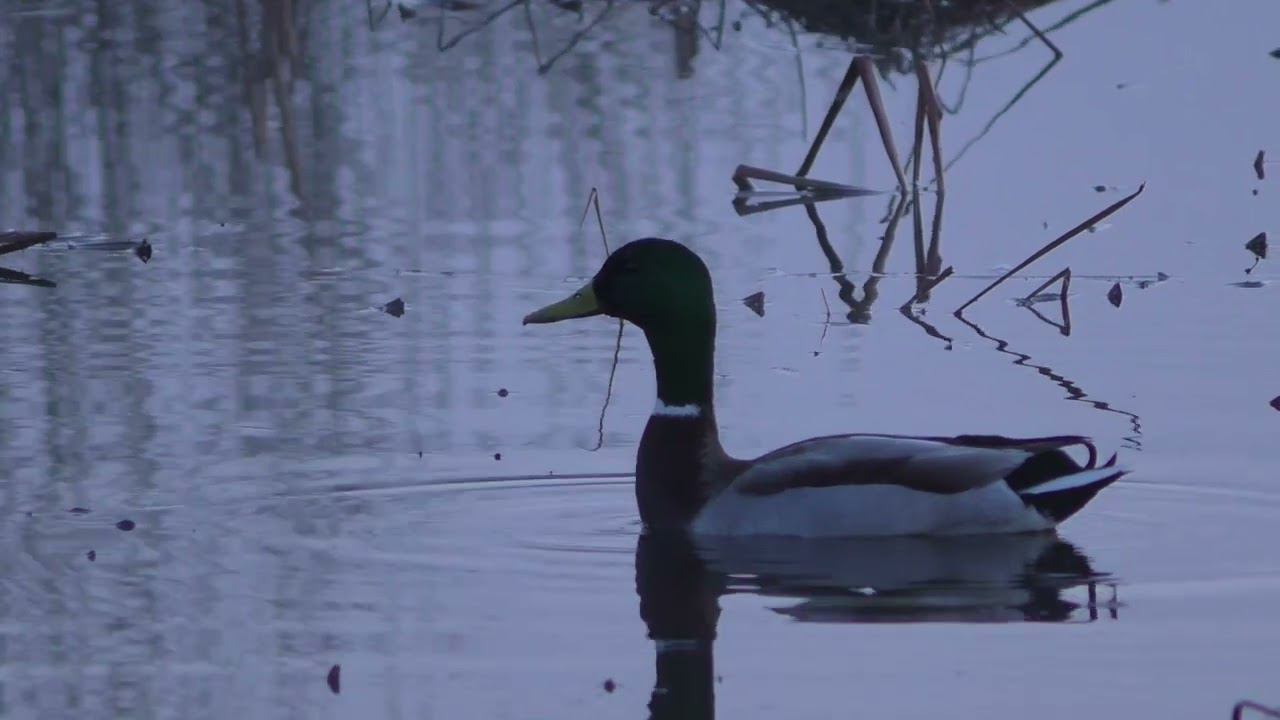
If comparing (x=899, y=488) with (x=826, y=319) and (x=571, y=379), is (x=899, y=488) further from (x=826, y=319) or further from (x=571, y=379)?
(x=826, y=319)

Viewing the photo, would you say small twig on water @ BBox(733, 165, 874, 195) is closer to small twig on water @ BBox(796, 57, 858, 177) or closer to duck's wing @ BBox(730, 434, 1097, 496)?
small twig on water @ BBox(796, 57, 858, 177)

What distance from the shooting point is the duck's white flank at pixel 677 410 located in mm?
6926

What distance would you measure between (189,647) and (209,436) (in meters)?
2.03

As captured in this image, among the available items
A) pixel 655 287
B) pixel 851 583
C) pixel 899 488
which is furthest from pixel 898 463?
pixel 655 287

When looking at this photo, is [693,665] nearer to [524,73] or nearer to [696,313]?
[696,313]

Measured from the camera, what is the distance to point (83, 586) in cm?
579

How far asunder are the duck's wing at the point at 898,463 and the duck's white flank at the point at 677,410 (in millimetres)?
377

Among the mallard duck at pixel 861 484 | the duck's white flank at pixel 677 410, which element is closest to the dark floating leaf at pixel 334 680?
the mallard duck at pixel 861 484

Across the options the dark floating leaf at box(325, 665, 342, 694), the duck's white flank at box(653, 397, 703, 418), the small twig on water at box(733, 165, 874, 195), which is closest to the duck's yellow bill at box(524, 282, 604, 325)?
the duck's white flank at box(653, 397, 703, 418)

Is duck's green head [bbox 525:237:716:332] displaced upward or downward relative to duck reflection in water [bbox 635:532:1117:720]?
upward

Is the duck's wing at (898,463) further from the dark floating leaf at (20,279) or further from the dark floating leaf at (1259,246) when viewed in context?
the dark floating leaf at (20,279)

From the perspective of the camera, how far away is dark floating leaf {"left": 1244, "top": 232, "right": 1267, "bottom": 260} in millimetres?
9747

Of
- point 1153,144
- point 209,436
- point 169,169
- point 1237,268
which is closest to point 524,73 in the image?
point 169,169

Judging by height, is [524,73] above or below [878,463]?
above
